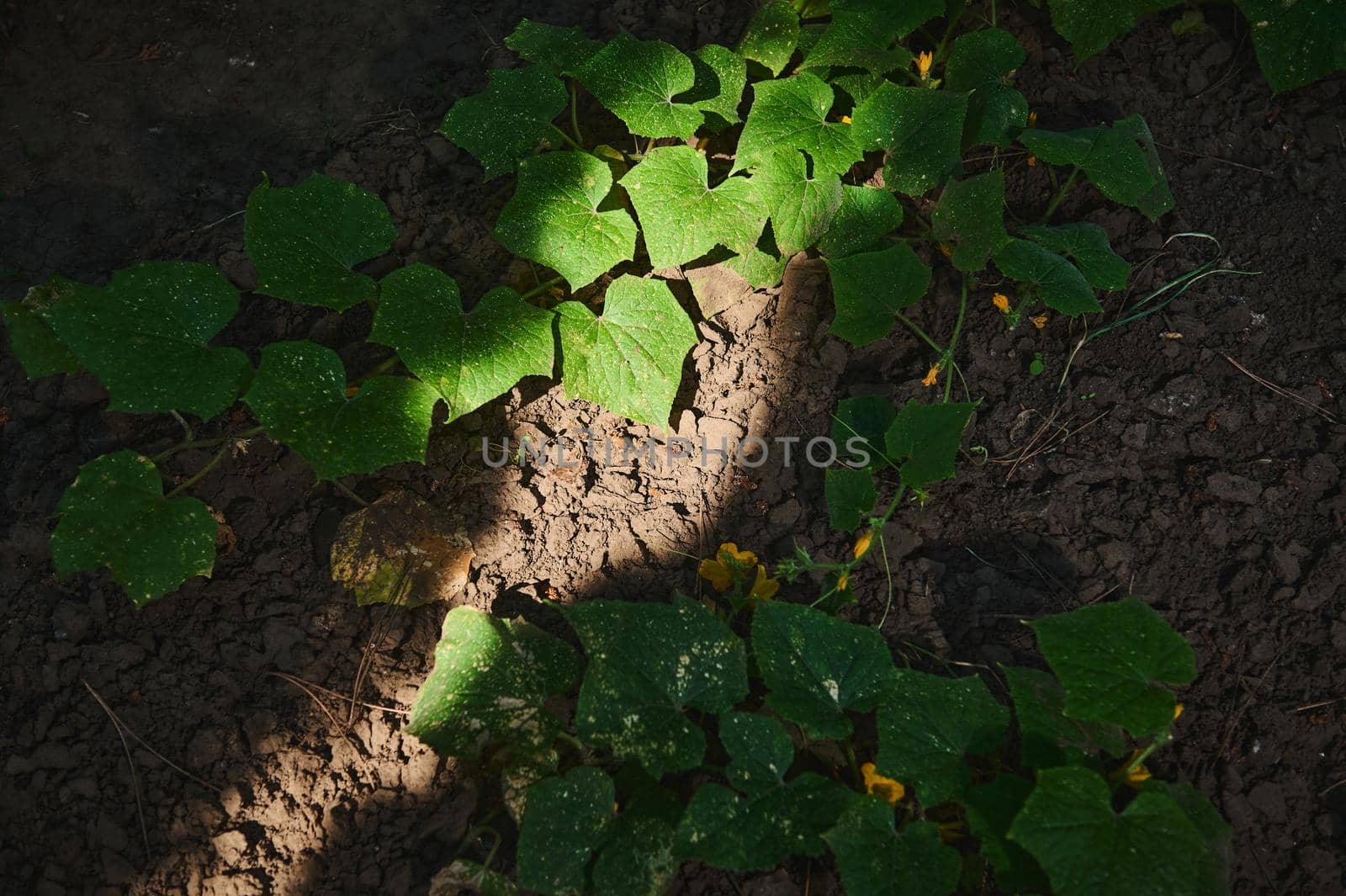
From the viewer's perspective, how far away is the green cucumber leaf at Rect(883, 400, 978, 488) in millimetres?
1949

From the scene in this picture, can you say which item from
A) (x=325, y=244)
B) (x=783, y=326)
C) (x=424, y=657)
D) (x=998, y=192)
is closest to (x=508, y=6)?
(x=325, y=244)

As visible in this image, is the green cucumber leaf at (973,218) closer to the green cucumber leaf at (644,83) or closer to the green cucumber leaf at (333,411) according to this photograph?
the green cucumber leaf at (644,83)

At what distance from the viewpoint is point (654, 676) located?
172cm

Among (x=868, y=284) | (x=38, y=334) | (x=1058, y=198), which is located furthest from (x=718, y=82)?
(x=38, y=334)

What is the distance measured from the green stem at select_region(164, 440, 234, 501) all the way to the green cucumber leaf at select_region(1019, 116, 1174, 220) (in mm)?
2124

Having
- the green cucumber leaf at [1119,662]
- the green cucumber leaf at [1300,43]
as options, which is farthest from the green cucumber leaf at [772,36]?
the green cucumber leaf at [1119,662]

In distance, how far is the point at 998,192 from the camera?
2193mm

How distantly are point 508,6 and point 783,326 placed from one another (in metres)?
1.34

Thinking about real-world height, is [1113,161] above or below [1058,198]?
above

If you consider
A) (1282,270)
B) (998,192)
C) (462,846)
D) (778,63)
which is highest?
(778,63)

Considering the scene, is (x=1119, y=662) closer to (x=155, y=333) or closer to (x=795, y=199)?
(x=795, y=199)

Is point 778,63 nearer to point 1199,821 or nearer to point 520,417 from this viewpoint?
point 520,417

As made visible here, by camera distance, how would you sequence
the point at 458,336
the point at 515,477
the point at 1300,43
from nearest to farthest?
the point at 458,336 < the point at 515,477 < the point at 1300,43

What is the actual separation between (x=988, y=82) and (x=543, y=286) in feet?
4.42
